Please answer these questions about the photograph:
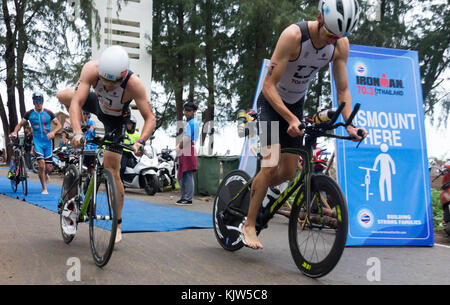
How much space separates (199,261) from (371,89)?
3194 mm

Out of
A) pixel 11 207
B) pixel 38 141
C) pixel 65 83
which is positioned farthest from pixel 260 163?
pixel 65 83

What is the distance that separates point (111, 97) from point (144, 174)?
7480mm

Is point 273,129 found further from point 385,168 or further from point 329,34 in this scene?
point 385,168

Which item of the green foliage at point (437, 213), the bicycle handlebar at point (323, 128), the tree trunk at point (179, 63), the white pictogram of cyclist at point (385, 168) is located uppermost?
the tree trunk at point (179, 63)

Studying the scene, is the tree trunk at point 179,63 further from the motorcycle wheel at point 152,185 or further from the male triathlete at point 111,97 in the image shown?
the male triathlete at point 111,97

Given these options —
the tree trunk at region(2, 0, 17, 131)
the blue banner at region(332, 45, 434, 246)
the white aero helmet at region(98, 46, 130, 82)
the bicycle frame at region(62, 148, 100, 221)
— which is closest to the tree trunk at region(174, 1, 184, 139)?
the tree trunk at region(2, 0, 17, 131)

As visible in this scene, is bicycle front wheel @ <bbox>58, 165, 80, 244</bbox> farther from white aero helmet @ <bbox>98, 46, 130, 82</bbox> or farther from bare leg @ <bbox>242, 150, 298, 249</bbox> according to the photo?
bare leg @ <bbox>242, 150, 298, 249</bbox>

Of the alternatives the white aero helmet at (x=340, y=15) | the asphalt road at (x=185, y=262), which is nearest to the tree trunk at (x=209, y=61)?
the asphalt road at (x=185, y=262)

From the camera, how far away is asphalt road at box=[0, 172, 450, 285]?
3383 millimetres

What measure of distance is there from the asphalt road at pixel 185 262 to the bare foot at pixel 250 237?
0.56 ft

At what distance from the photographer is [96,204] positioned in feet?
12.8

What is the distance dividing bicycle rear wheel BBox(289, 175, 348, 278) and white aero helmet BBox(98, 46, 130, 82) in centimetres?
189

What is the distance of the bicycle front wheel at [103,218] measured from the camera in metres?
3.55
